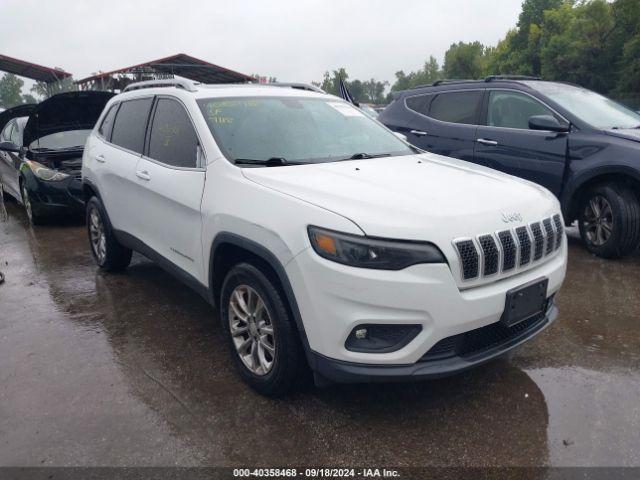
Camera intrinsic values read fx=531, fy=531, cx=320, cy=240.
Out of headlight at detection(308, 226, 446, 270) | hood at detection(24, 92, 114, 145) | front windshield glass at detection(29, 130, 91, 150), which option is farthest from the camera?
front windshield glass at detection(29, 130, 91, 150)

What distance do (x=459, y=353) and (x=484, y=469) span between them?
1.68ft

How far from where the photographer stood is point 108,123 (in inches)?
197

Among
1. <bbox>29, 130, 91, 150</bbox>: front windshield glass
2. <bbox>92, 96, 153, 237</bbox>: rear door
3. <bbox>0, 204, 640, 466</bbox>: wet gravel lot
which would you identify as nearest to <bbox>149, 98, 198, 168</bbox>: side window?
<bbox>92, 96, 153, 237</bbox>: rear door

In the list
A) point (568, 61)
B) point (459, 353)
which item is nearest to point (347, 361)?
point (459, 353)

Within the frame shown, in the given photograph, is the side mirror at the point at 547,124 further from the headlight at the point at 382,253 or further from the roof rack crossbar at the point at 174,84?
the headlight at the point at 382,253

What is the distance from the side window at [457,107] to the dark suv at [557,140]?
12mm

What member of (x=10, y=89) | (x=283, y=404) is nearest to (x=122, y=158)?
(x=283, y=404)

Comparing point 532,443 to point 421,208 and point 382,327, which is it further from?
point 421,208

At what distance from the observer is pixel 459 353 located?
8.21ft

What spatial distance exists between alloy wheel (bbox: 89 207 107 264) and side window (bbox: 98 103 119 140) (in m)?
0.74

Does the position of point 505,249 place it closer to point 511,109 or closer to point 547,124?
point 547,124

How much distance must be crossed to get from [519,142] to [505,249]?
3518 mm

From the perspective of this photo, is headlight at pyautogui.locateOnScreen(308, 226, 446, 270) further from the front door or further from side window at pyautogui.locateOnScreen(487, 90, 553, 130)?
the front door

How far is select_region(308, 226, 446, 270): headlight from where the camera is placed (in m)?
2.35
